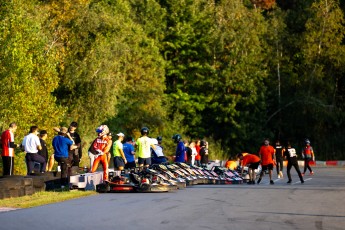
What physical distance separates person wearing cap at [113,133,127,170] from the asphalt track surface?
4580 mm

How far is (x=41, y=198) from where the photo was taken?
76.8 ft

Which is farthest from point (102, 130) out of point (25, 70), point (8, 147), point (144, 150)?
point (25, 70)

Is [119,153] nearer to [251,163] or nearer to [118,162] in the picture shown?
[118,162]

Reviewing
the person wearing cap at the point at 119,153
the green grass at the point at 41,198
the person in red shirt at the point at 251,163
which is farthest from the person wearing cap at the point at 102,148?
the person in red shirt at the point at 251,163

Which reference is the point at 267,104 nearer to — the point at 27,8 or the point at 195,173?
the point at 27,8

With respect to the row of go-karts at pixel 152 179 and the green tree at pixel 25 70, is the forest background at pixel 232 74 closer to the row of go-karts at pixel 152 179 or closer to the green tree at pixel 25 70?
the green tree at pixel 25 70

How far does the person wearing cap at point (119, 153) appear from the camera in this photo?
100 ft

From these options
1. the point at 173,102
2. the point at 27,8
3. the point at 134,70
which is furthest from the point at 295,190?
the point at 173,102

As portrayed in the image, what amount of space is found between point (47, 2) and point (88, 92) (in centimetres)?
600

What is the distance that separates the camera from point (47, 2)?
5406 cm

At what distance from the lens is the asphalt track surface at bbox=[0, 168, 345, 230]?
16.8m

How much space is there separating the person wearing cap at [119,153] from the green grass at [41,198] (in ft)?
13.8

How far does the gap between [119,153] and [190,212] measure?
1177 cm

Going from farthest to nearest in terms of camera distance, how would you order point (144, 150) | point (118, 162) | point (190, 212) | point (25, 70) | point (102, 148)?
point (25, 70)
point (144, 150)
point (118, 162)
point (102, 148)
point (190, 212)
